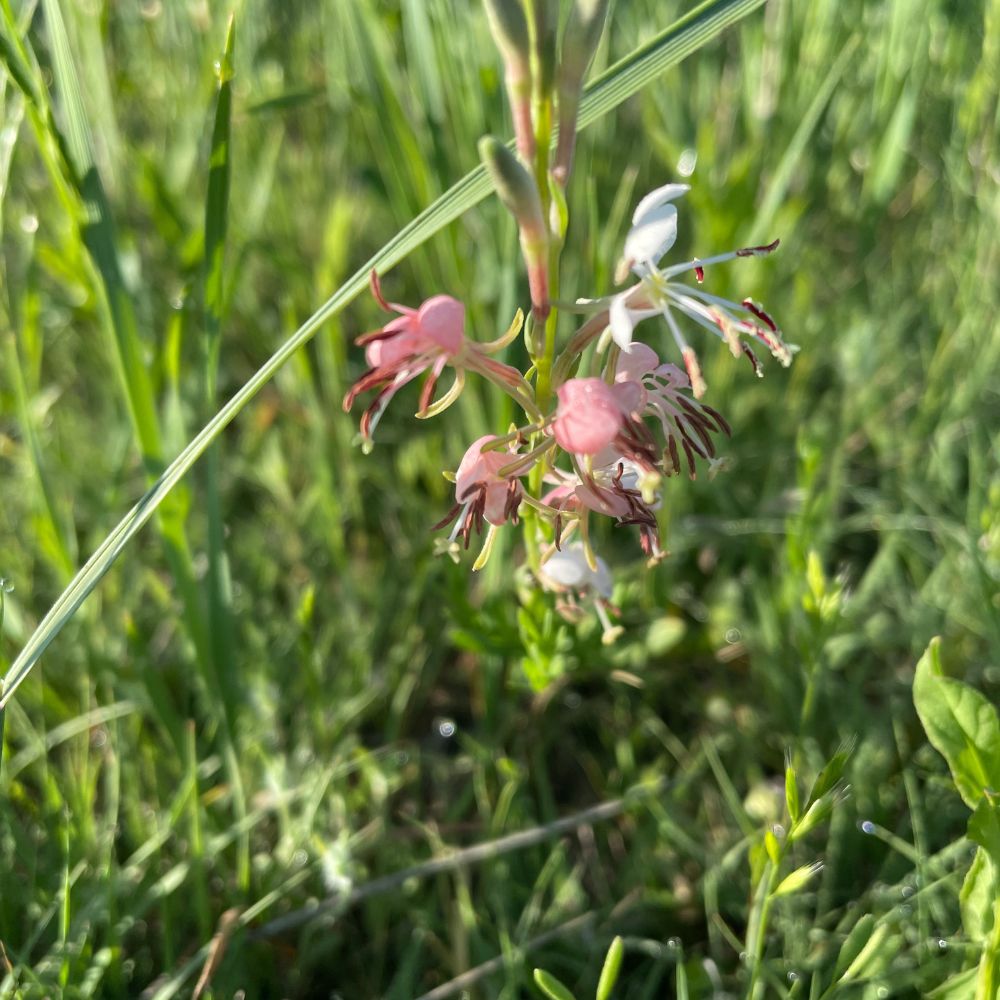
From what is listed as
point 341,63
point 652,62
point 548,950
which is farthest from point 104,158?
point 548,950

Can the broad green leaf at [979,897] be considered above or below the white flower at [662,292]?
below

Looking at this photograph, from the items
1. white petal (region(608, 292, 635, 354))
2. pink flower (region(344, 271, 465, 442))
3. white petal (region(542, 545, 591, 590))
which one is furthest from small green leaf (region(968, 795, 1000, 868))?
pink flower (region(344, 271, 465, 442))

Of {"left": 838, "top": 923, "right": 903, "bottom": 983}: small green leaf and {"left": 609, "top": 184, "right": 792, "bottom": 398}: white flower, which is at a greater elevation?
{"left": 609, "top": 184, "right": 792, "bottom": 398}: white flower

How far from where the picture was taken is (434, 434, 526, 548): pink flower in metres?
1.08

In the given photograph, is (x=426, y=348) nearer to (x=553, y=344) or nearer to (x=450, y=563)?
(x=553, y=344)

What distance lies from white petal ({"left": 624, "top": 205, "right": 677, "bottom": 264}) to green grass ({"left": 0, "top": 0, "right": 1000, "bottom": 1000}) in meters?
0.56

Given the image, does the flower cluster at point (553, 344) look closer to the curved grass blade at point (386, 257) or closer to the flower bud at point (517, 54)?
the flower bud at point (517, 54)

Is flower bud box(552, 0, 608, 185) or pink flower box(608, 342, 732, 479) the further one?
pink flower box(608, 342, 732, 479)

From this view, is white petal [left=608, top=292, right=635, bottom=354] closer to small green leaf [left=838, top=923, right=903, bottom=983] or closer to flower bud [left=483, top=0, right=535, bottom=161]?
flower bud [left=483, top=0, right=535, bottom=161]

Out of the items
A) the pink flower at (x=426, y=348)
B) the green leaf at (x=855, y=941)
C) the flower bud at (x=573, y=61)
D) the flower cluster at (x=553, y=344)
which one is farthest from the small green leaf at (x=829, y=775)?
the flower bud at (x=573, y=61)

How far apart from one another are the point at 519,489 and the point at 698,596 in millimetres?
1095

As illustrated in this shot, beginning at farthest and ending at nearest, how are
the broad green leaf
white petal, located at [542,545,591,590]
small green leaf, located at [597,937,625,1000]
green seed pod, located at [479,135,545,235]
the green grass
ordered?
the green grass
white petal, located at [542,545,591,590]
the broad green leaf
small green leaf, located at [597,937,625,1000]
green seed pod, located at [479,135,545,235]

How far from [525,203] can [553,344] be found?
0.54ft

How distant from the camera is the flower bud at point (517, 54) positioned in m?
0.94
